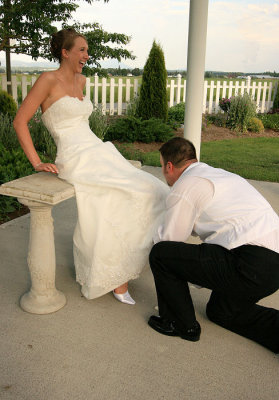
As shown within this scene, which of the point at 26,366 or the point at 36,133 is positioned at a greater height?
the point at 36,133

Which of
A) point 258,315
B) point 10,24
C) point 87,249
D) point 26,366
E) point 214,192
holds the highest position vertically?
point 10,24

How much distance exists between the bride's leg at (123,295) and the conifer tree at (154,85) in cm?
807

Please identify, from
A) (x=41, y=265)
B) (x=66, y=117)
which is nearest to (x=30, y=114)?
(x=66, y=117)

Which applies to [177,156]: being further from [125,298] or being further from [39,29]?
[39,29]

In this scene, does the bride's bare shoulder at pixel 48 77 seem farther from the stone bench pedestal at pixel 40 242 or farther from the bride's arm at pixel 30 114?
the stone bench pedestal at pixel 40 242

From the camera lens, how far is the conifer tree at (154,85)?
1063 centimetres

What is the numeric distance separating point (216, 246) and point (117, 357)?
0.88 m

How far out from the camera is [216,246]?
2.42 metres

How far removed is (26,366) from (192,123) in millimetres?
3536

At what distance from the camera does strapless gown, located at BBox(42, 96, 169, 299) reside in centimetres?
281

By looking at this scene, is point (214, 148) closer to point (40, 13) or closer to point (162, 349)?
point (40, 13)

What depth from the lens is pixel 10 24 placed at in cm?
974

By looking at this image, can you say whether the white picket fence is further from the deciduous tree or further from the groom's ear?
the groom's ear

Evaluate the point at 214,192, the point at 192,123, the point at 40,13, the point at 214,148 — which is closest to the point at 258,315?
the point at 214,192
